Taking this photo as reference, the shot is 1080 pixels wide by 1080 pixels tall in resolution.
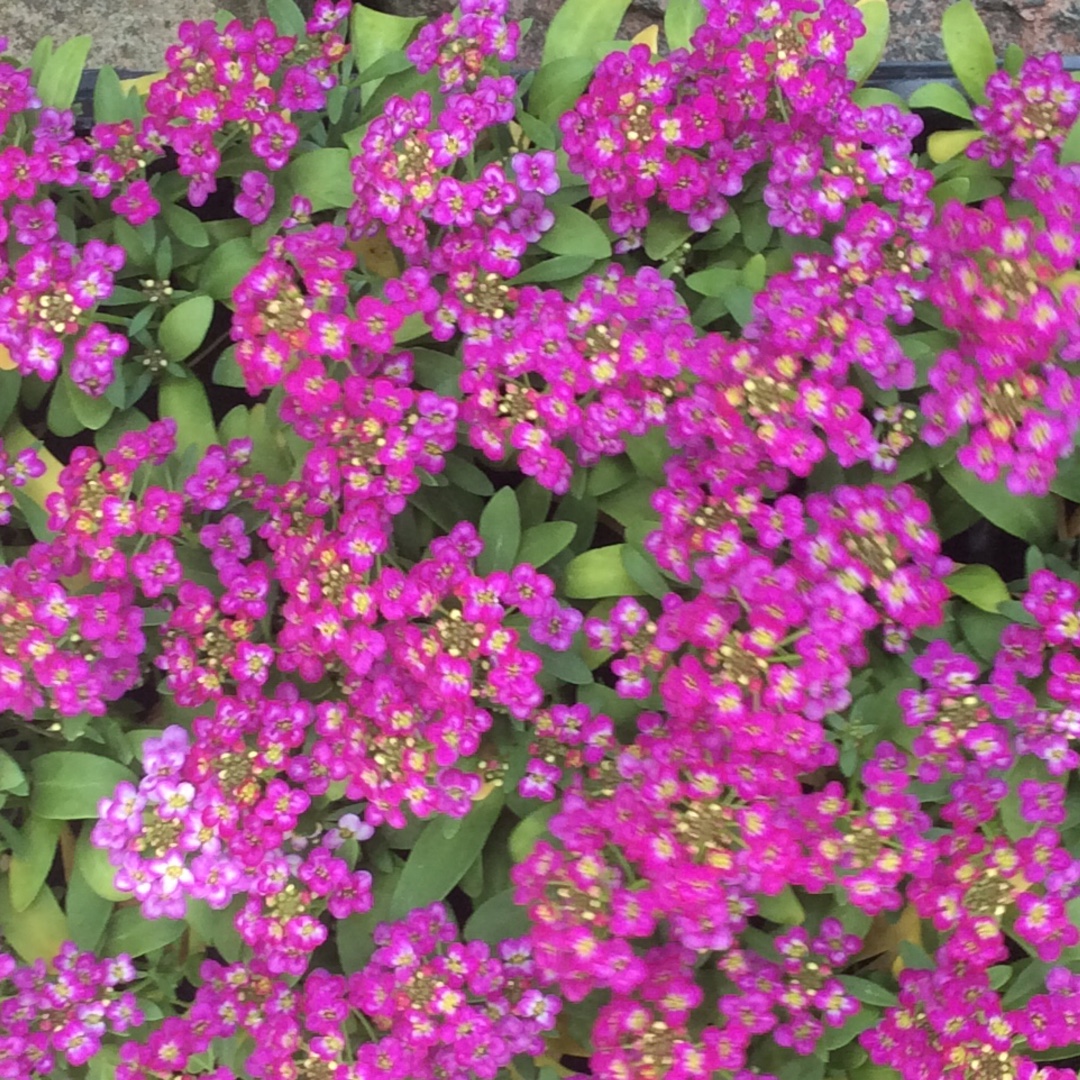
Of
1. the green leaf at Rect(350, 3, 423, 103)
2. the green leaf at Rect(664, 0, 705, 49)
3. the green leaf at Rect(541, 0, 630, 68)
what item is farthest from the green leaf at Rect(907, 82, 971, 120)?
the green leaf at Rect(350, 3, 423, 103)

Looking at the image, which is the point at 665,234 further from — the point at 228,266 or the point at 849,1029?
the point at 849,1029

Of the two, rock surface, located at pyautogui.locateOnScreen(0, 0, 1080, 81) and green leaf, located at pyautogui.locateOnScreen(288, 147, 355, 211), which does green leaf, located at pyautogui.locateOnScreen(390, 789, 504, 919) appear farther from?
rock surface, located at pyautogui.locateOnScreen(0, 0, 1080, 81)

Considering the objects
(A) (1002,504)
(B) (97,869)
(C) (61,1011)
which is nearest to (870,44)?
(A) (1002,504)

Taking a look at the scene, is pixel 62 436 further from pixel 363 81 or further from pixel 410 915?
pixel 410 915

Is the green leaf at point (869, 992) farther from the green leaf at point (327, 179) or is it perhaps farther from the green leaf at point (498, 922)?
the green leaf at point (327, 179)

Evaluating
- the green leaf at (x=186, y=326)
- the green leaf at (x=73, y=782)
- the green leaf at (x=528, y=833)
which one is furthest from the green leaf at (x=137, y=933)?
the green leaf at (x=186, y=326)

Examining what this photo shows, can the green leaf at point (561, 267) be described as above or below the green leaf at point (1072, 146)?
below
